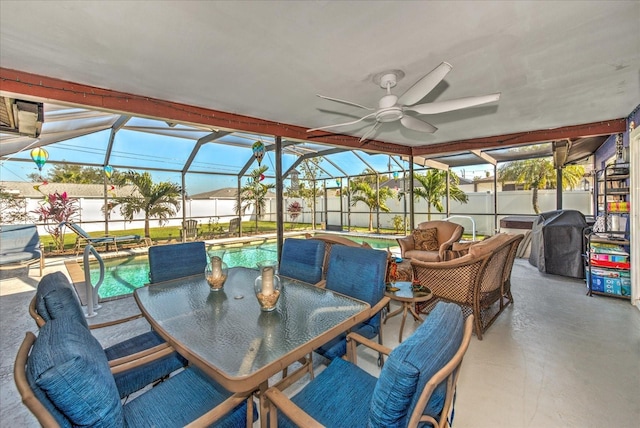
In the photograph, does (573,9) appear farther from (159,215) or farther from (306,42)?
(159,215)

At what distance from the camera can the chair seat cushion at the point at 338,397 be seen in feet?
4.08

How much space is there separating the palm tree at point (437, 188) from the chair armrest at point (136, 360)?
908 centimetres

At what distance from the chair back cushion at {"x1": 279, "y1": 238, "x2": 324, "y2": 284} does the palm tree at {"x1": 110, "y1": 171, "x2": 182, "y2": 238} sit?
7511mm

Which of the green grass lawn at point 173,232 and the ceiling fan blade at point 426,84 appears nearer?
the ceiling fan blade at point 426,84

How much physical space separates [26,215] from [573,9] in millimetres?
11047

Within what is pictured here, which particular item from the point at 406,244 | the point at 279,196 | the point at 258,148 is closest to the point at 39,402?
the point at 279,196

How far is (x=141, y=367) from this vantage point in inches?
63.4

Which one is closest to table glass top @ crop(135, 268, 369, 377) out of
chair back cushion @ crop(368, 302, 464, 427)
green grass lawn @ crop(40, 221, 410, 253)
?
chair back cushion @ crop(368, 302, 464, 427)

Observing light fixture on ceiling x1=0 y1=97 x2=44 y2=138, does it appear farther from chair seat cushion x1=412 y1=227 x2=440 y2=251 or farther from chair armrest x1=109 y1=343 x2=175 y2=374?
chair seat cushion x1=412 y1=227 x2=440 y2=251

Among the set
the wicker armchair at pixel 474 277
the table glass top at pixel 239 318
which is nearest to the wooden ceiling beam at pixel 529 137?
the wicker armchair at pixel 474 277

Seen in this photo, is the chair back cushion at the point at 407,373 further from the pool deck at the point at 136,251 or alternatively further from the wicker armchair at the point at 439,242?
the pool deck at the point at 136,251

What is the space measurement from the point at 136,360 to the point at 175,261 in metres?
1.31

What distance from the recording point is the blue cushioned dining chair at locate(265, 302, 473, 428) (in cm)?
83

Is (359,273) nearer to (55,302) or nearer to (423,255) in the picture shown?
Answer: (55,302)
